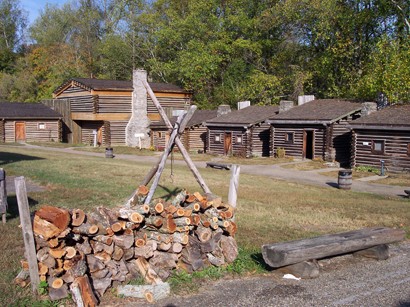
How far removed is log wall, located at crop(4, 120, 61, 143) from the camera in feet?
158

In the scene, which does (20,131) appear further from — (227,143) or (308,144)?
(308,144)

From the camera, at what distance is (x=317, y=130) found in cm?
3544

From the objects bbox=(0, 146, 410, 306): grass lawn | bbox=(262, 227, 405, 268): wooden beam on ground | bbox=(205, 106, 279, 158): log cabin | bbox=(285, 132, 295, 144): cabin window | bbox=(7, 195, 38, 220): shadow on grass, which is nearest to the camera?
bbox=(262, 227, 405, 268): wooden beam on ground

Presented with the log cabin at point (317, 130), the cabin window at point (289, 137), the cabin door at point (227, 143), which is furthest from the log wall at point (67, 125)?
the cabin window at point (289, 137)

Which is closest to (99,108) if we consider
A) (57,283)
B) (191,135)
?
(191,135)

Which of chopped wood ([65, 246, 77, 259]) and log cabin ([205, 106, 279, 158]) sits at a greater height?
log cabin ([205, 106, 279, 158])

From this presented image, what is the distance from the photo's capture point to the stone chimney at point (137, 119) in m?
47.9

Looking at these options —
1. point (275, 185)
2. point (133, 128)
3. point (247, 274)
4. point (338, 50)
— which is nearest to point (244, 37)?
point (338, 50)

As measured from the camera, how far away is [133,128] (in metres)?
48.1

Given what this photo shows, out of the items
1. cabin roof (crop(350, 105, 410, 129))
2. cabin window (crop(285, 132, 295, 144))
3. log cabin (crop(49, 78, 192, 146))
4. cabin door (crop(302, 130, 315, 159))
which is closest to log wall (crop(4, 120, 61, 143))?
log cabin (crop(49, 78, 192, 146))

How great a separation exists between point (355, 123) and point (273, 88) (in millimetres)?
22050

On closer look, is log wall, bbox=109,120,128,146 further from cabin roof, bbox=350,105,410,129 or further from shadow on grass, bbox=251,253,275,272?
shadow on grass, bbox=251,253,275,272

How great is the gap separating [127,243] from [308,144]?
1221 inches

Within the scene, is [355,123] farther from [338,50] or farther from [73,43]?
[73,43]
